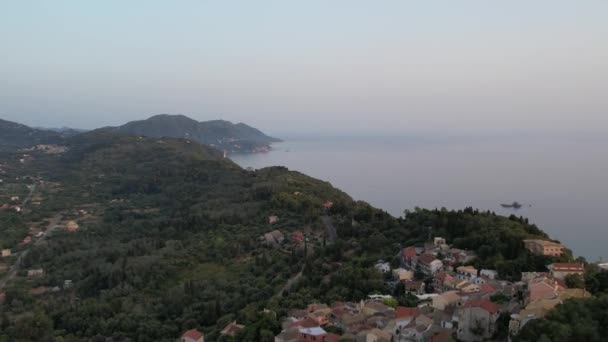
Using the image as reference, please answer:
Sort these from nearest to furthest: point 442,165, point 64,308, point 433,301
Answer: point 433,301
point 64,308
point 442,165

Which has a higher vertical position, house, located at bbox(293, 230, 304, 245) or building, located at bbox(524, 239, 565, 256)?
building, located at bbox(524, 239, 565, 256)

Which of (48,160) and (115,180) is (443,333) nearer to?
(115,180)

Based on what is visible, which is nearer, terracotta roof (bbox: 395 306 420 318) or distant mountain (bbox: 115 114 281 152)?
terracotta roof (bbox: 395 306 420 318)

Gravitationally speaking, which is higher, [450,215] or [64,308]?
[450,215]

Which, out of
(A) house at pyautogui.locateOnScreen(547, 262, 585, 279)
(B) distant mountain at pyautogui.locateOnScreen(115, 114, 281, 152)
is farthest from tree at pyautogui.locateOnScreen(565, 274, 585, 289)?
(B) distant mountain at pyautogui.locateOnScreen(115, 114, 281, 152)

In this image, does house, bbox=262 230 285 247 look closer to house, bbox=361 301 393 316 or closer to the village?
the village

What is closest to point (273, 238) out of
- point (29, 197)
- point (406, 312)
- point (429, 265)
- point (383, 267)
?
point (383, 267)

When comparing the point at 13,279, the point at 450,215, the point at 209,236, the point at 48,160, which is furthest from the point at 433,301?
the point at 48,160
